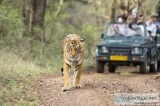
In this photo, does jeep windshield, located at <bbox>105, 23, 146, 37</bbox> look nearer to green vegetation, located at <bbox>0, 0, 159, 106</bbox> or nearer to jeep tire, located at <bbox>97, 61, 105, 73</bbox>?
jeep tire, located at <bbox>97, 61, 105, 73</bbox>

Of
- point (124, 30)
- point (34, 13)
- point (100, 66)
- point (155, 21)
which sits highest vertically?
point (34, 13)

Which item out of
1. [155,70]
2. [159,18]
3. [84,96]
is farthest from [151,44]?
[84,96]

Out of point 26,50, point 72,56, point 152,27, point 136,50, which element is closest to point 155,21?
point 152,27

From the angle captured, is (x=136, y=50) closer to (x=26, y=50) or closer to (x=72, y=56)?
(x=26, y=50)

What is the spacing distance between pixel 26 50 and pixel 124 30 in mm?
3575

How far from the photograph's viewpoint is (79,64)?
10.6m

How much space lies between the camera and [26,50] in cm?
1708

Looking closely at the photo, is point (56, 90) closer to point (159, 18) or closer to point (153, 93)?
point (153, 93)

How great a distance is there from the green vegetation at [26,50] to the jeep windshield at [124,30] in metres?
1.97

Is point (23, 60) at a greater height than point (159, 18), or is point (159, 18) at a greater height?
point (159, 18)

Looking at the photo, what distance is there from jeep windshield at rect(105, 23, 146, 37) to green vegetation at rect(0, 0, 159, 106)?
6.46ft

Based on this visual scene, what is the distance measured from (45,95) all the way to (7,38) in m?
7.61

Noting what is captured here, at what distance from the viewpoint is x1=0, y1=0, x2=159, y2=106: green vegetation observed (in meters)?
10.0

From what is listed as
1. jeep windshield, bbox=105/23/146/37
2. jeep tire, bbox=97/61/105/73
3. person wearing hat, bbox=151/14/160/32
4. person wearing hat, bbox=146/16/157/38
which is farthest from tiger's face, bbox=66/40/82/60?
person wearing hat, bbox=151/14/160/32
